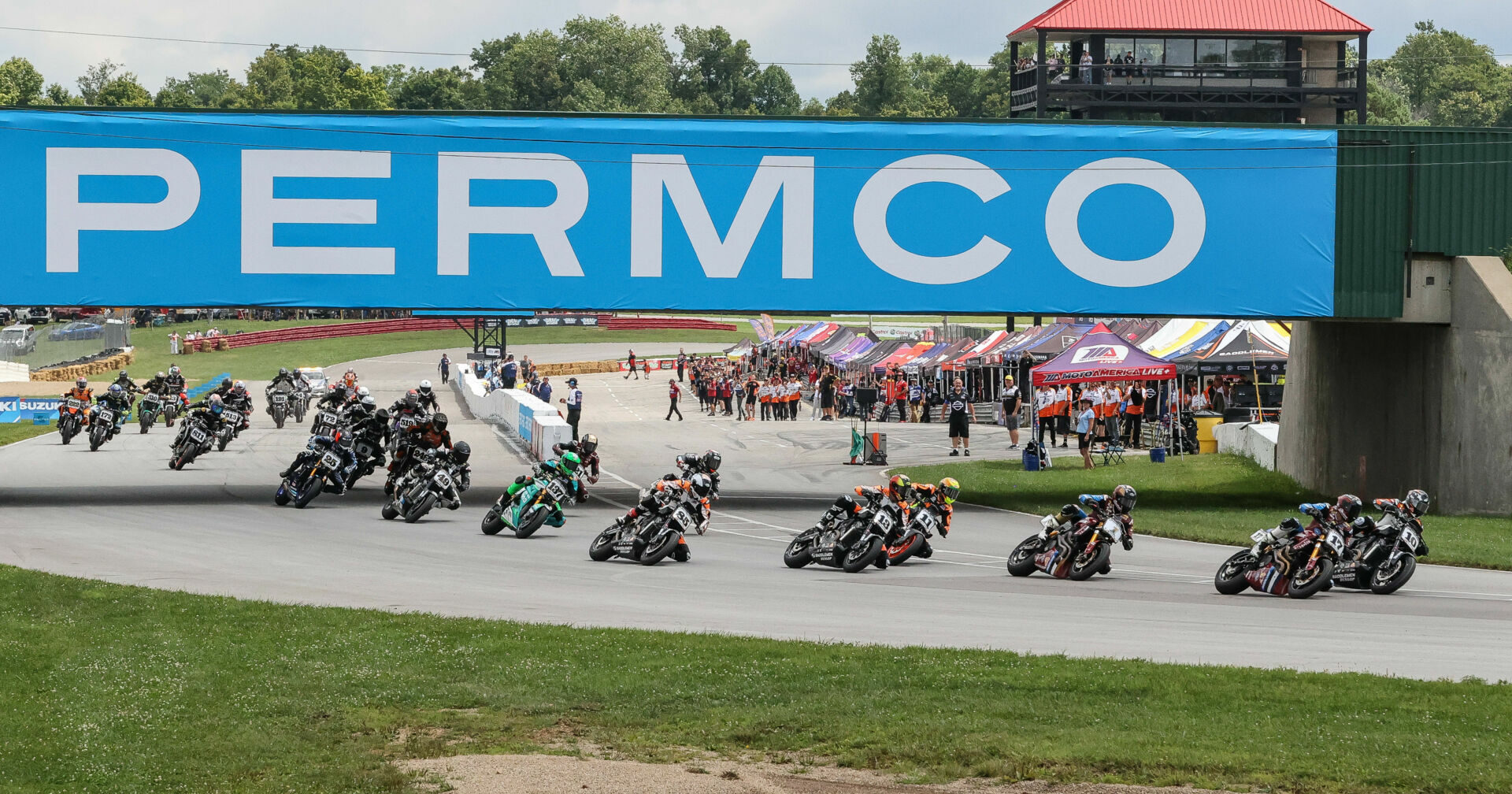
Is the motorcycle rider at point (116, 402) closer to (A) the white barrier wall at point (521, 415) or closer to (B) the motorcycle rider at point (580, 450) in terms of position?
(A) the white barrier wall at point (521, 415)

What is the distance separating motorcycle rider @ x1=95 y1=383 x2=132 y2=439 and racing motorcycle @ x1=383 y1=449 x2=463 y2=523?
15.3m

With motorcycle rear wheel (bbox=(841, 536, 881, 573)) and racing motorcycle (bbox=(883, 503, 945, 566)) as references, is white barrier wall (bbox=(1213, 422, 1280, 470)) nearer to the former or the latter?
racing motorcycle (bbox=(883, 503, 945, 566))

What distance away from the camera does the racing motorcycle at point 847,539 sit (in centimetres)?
1973

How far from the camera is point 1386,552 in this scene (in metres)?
18.2

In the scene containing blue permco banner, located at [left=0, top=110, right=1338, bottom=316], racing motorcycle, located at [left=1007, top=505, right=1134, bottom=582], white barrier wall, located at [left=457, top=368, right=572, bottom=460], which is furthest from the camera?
white barrier wall, located at [left=457, top=368, right=572, bottom=460]

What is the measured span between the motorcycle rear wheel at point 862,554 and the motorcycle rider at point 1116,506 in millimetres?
2677

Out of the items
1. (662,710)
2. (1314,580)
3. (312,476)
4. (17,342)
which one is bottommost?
(662,710)

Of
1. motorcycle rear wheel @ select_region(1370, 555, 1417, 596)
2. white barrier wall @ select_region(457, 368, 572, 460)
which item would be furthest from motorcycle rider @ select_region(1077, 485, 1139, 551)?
white barrier wall @ select_region(457, 368, 572, 460)

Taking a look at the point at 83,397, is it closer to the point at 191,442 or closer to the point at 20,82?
the point at 191,442

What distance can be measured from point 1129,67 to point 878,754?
55.1 m

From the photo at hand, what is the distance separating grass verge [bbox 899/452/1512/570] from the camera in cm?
2334

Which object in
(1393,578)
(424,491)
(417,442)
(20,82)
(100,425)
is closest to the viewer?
(1393,578)

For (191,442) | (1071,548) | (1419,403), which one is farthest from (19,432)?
(1419,403)

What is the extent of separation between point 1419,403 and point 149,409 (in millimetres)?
30841
